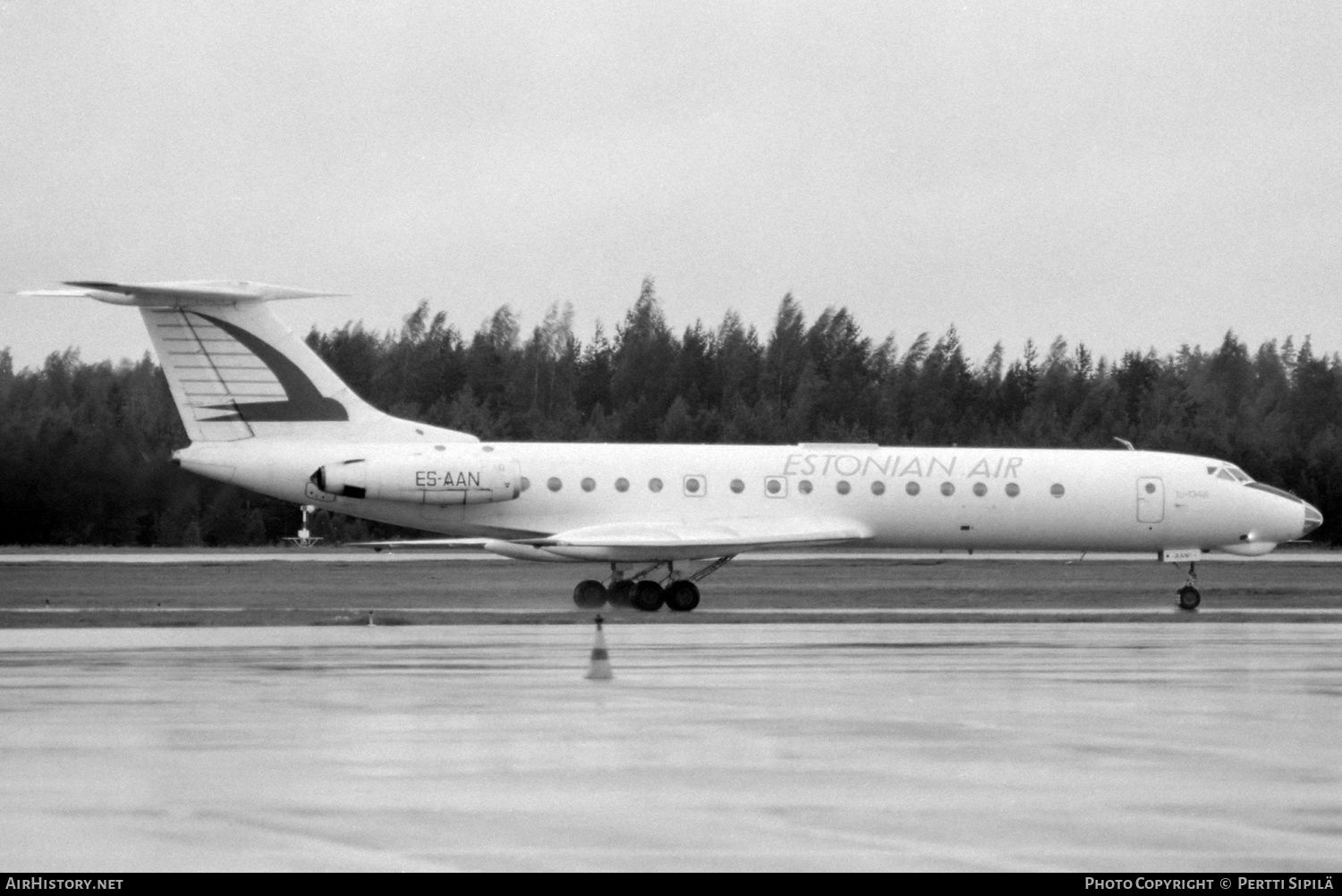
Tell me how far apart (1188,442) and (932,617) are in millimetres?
43481

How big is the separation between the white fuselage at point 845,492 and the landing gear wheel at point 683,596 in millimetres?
1804

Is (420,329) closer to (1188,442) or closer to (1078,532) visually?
(1188,442)

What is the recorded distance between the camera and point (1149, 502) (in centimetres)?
3647

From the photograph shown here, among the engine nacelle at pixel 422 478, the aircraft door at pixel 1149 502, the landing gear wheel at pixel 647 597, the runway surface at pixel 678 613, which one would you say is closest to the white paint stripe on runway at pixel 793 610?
the runway surface at pixel 678 613

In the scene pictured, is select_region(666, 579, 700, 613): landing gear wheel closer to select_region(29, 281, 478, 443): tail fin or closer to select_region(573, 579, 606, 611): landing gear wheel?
select_region(573, 579, 606, 611): landing gear wheel

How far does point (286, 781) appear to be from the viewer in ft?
35.3

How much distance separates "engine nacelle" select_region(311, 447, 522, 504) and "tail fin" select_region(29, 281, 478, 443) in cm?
131

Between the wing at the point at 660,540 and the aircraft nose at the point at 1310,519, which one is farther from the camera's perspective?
the aircraft nose at the point at 1310,519


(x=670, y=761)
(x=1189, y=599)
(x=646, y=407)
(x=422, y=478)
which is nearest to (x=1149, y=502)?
(x=1189, y=599)

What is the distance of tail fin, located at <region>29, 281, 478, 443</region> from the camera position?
34.2 m

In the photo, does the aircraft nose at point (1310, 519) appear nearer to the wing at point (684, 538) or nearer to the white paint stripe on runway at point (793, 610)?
the white paint stripe on runway at point (793, 610)

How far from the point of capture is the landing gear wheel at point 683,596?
3294cm

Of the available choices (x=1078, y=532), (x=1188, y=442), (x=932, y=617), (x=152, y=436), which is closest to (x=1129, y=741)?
(x=932, y=617)

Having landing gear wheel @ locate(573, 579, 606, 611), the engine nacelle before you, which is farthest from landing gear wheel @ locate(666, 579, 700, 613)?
the engine nacelle
